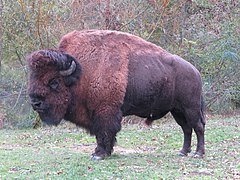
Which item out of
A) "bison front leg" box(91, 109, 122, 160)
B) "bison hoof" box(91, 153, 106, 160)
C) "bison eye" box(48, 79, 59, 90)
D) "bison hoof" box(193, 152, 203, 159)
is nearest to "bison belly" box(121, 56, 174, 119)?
"bison front leg" box(91, 109, 122, 160)

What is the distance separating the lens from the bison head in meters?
10.0

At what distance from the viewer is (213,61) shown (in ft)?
67.7

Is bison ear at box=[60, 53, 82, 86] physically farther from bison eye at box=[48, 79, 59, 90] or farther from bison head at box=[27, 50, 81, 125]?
bison eye at box=[48, 79, 59, 90]

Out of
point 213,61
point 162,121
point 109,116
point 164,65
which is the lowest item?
point 162,121

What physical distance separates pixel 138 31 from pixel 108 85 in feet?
29.6

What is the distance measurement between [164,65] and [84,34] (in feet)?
5.52

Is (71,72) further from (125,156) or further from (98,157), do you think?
(125,156)

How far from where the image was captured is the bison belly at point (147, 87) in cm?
1058

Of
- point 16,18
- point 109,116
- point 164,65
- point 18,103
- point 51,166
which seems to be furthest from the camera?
point 18,103

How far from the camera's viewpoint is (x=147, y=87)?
10.6 m

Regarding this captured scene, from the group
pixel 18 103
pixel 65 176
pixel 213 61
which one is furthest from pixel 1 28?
pixel 65 176

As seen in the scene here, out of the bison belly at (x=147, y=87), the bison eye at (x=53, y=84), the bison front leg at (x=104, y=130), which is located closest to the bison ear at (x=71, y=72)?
the bison eye at (x=53, y=84)

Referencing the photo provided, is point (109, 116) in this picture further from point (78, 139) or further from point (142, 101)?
point (78, 139)

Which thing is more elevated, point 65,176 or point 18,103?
point 65,176
